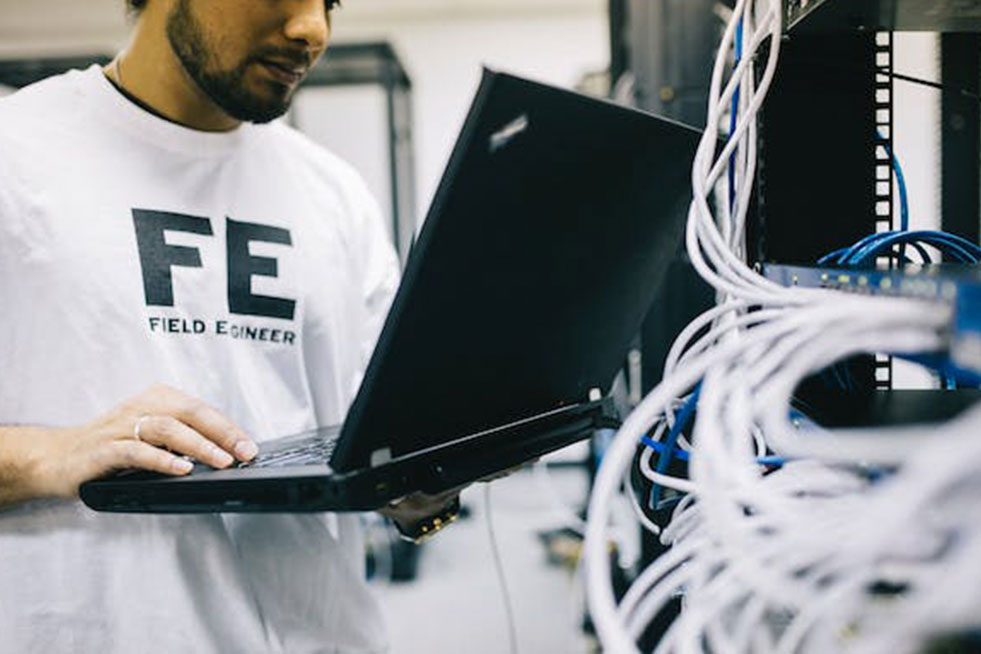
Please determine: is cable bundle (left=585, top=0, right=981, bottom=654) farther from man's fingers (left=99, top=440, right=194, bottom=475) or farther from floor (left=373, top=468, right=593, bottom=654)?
floor (left=373, top=468, right=593, bottom=654)

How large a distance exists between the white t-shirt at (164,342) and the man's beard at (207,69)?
0.06 m

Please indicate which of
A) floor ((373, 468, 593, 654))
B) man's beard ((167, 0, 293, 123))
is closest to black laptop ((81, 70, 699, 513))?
man's beard ((167, 0, 293, 123))

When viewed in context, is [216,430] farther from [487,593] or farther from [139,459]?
[487,593]

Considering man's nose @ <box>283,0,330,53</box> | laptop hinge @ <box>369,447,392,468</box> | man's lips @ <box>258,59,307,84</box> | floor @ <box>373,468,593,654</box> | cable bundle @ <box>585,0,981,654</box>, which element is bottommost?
floor @ <box>373,468,593,654</box>

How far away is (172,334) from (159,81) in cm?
31

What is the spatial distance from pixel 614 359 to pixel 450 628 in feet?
5.72

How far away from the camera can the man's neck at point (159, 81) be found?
90cm

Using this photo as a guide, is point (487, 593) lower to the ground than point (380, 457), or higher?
lower

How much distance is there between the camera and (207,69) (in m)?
0.87

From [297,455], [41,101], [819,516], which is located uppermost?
[41,101]

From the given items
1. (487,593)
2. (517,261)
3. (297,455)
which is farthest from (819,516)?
(487,593)

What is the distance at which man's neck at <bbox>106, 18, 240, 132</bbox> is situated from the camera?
0.90 m

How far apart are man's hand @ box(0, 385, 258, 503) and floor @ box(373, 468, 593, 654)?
108 cm

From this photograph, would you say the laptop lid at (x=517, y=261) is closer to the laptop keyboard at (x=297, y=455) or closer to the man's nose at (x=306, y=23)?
the laptop keyboard at (x=297, y=455)
